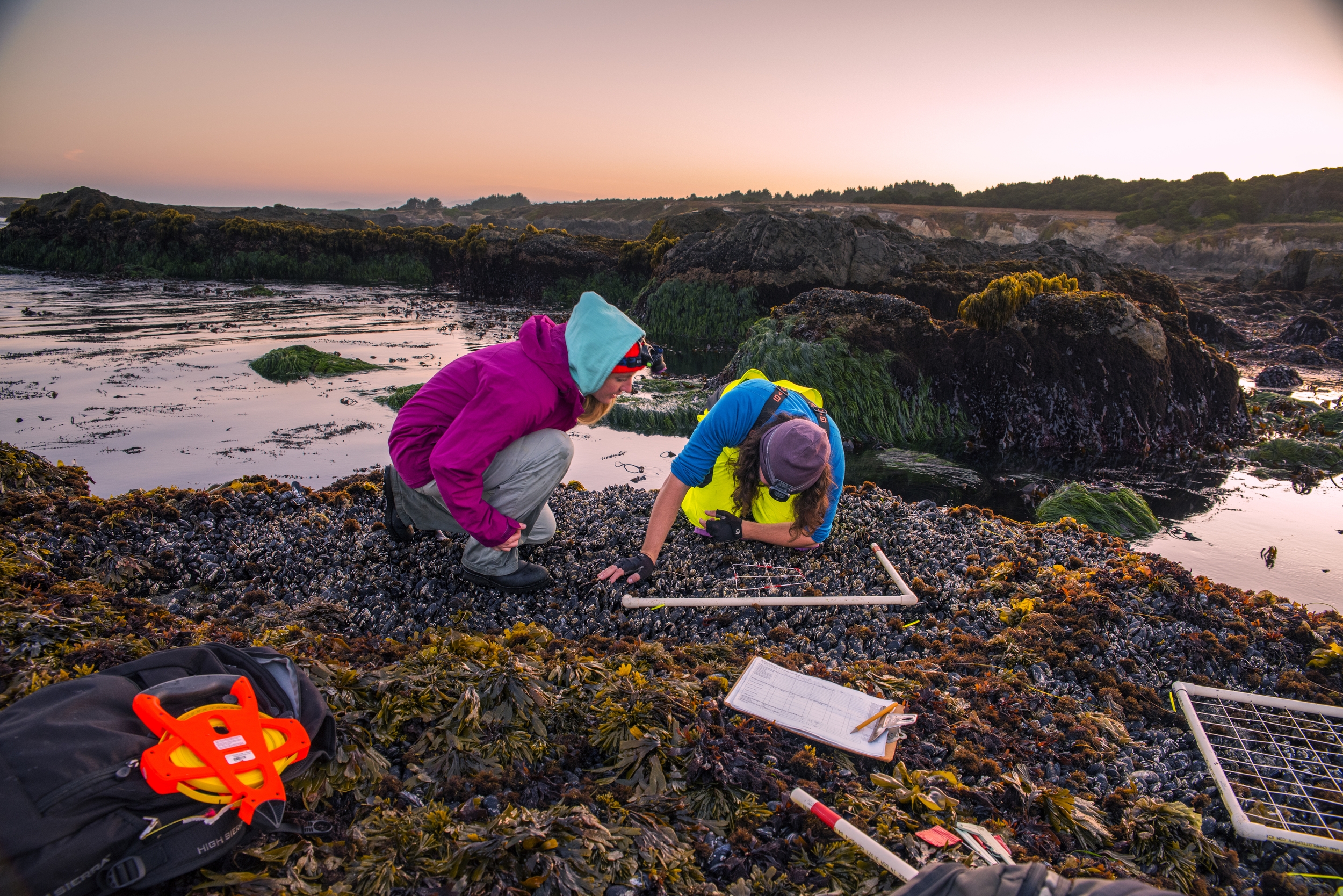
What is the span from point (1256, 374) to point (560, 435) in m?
13.7

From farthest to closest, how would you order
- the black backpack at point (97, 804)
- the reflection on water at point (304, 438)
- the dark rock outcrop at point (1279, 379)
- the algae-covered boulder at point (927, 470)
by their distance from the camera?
the dark rock outcrop at point (1279, 379) → the algae-covered boulder at point (927, 470) → the reflection on water at point (304, 438) → the black backpack at point (97, 804)

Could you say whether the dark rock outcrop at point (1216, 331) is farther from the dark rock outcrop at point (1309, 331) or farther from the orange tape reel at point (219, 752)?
the orange tape reel at point (219, 752)

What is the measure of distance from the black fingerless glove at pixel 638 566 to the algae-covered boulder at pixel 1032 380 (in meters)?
5.26

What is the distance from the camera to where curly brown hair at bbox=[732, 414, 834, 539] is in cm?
350

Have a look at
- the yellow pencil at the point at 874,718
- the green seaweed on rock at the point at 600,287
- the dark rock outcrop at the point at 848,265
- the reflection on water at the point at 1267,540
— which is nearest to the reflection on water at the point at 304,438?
the reflection on water at the point at 1267,540

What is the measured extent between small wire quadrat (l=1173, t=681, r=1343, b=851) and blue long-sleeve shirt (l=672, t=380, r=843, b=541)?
6.75ft

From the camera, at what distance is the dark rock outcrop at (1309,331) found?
46.0ft

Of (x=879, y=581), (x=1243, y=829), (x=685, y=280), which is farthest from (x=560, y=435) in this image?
(x=685, y=280)

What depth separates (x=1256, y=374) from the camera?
36.9ft

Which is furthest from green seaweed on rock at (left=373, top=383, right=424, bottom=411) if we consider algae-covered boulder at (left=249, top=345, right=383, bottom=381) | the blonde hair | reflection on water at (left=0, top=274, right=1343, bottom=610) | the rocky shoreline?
the blonde hair

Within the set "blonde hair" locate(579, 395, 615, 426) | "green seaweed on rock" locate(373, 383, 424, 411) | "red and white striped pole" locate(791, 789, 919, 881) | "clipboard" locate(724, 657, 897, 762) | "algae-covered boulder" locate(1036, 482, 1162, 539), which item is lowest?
"algae-covered boulder" locate(1036, 482, 1162, 539)

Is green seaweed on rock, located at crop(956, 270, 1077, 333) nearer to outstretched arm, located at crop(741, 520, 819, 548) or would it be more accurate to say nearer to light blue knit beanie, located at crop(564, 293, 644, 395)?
outstretched arm, located at crop(741, 520, 819, 548)

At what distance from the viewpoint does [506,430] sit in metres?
3.14

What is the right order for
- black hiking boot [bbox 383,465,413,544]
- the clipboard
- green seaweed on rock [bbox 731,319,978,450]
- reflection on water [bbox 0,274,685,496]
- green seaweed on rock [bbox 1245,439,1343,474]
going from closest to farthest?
the clipboard < black hiking boot [bbox 383,465,413,544] < reflection on water [bbox 0,274,685,496] < green seaweed on rock [bbox 1245,439,1343,474] < green seaweed on rock [bbox 731,319,978,450]
